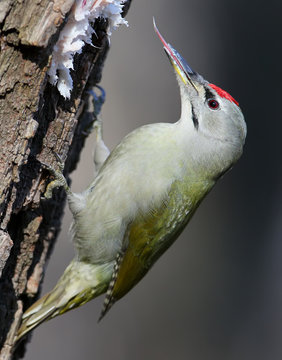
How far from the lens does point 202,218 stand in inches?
232

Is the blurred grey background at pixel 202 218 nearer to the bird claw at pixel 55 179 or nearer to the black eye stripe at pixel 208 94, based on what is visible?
the black eye stripe at pixel 208 94

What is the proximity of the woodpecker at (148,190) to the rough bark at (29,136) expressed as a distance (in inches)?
8.6

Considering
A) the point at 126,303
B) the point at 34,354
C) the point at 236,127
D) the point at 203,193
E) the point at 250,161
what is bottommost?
the point at 34,354

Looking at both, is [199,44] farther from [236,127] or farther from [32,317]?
[32,317]

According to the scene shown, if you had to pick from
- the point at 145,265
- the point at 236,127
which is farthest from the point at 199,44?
the point at 145,265

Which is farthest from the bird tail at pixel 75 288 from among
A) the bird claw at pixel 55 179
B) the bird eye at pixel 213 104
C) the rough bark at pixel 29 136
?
the bird eye at pixel 213 104

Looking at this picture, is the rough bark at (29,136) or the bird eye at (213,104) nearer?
the rough bark at (29,136)

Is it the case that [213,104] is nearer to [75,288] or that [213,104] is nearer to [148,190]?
[148,190]

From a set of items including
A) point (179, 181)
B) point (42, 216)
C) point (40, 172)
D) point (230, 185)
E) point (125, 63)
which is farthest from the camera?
point (230, 185)

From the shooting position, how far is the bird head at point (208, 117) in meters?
3.60

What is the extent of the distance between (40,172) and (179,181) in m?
0.94

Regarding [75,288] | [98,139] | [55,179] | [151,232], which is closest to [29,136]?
[55,179]

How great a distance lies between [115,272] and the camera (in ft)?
11.9

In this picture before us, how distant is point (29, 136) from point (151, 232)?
47.5 inches
